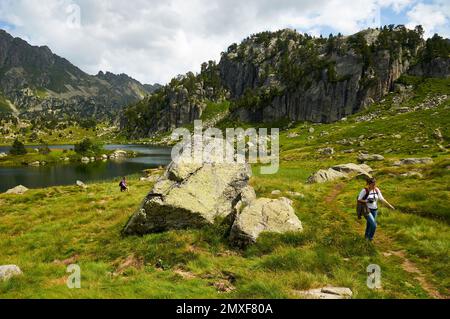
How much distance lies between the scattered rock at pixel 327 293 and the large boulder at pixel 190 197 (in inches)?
420

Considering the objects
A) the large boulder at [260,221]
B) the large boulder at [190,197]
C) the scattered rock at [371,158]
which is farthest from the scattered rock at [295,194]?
the scattered rock at [371,158]

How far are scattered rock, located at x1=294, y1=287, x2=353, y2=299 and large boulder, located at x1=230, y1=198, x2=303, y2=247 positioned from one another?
6.86 m

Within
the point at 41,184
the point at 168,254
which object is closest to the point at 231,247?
the point at 168,254

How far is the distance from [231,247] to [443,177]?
27.8 m

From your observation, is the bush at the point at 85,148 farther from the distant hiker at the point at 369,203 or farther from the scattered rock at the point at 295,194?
the distant hiker at the point at 369,203

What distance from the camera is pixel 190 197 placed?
78.8 feet

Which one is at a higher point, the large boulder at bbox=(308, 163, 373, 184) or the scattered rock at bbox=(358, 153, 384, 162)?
the scattered rock at bbox=(358, 153, 384, 162)

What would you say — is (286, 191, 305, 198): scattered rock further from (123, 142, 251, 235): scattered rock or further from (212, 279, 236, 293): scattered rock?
(212, 279, 236, 293): scattered rock

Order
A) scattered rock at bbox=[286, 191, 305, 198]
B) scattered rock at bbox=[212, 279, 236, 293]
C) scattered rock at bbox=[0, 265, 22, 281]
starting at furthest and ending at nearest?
scattered rock at bbox=[286, 191, 305, 198], scattered rock at bbox=[0, 265, 22, 281], scattered rock at bbox=[212, 279, 236, 293]

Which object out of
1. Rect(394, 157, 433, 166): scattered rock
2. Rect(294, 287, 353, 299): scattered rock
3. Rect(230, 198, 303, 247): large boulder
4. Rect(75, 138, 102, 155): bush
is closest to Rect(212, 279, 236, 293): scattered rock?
Rect(294, 287, 353, 299): scattered rock

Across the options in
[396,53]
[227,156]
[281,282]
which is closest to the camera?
[281,282]

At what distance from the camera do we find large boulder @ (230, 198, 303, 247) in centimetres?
1961
